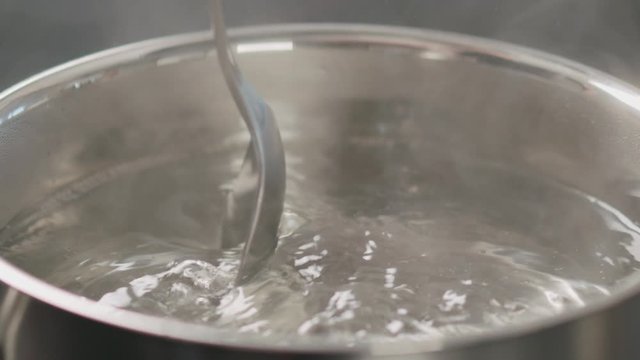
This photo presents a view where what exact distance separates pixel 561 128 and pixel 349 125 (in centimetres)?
20

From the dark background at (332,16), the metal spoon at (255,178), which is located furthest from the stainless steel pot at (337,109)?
the dark background at (332,16)

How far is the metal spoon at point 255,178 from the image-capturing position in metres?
0.69

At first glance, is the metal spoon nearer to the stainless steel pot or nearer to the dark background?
the stainless steel pot

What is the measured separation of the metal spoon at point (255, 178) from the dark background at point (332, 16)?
413 millimetres

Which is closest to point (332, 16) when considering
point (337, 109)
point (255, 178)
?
point (337, 109)

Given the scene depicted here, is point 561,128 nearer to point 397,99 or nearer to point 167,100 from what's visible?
point 397,99

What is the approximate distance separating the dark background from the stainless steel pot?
9.8 inches

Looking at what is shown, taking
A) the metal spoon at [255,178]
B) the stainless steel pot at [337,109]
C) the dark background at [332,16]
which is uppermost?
the dark background at [332,16]

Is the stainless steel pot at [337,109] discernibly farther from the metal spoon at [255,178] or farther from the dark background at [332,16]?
the dark background at [332,16]

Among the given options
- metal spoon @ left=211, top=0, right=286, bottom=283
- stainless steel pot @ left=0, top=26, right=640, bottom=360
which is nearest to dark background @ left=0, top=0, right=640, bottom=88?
stainless steel pot @ left=0, top=26, right=640, bottom=360

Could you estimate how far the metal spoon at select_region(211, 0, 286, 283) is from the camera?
69 cm

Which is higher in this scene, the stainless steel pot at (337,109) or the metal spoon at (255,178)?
the stainless steel pot at (337,109)

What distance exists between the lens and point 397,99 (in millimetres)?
891

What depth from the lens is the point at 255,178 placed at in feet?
2.39
